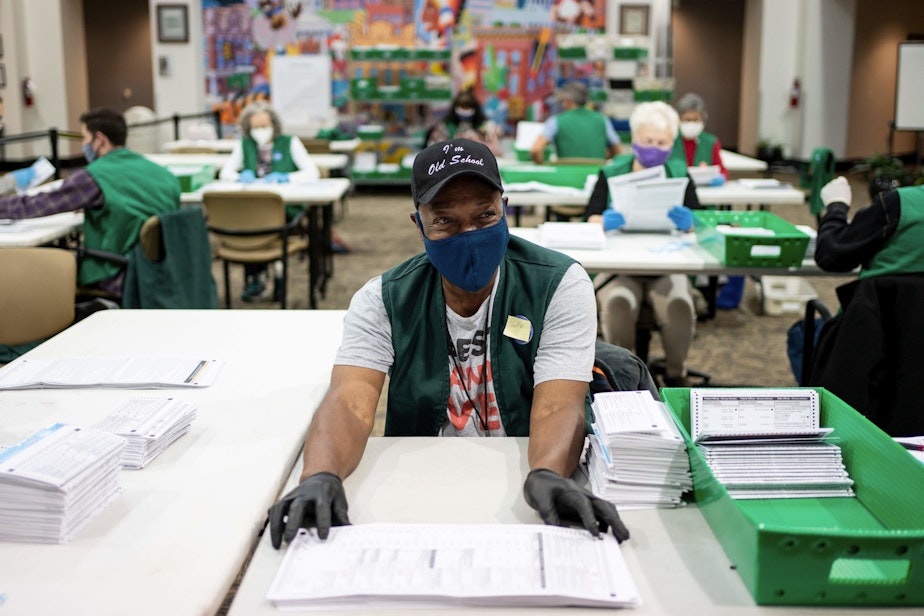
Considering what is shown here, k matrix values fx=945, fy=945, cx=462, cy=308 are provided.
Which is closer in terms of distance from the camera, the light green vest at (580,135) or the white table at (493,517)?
the white table at (493,517)

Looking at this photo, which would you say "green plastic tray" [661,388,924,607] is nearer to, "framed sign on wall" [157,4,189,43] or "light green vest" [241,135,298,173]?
"light green vest" [241,135,298,173]

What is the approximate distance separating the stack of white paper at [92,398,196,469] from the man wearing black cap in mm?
294

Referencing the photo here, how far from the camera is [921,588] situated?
1265mm

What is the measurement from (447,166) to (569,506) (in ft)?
2.32

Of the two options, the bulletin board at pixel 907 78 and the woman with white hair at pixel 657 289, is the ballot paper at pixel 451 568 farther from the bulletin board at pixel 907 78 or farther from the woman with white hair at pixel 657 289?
the bulletin board at pixel 907 78

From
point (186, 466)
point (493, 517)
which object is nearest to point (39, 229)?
point (186, 466)

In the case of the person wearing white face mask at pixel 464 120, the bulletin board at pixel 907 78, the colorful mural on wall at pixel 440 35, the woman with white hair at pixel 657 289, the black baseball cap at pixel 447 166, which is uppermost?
the colorful mural on wall at pixel 440 35

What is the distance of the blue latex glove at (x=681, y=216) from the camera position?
4.11m

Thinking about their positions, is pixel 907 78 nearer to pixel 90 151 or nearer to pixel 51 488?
pixel 90 151

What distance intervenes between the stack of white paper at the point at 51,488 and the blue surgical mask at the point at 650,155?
3.15 meters

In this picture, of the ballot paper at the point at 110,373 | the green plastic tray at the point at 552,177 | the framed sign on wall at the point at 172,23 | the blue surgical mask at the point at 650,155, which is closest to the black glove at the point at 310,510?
→ the ballot paper at the point at 110,373

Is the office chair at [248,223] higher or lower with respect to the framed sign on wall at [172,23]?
lower

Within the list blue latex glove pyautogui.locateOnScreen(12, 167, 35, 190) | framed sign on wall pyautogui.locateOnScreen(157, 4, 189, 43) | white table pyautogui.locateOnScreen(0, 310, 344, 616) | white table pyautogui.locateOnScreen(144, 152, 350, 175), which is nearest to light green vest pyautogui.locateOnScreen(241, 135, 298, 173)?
white table pyautogui.locateOnScreen(144, 152, 350, 175)

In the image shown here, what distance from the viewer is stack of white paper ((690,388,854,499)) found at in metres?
1.66
